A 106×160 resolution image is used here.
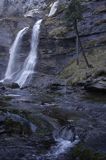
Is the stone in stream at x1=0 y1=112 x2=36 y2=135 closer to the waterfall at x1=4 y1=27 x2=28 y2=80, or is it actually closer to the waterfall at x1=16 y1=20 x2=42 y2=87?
the waterfall at x1=16 y1=20 x2=42 y2=87

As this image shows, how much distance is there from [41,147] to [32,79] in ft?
133

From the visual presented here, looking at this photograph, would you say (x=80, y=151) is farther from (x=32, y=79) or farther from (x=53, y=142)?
(x=32, y=79)

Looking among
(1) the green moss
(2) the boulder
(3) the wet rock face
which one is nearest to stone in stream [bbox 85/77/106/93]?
(2) the boulder

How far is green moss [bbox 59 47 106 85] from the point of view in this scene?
4938cm

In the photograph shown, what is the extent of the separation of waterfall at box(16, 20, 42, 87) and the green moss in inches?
243

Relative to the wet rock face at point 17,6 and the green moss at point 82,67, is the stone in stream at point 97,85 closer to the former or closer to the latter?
the green moss at point 82,67

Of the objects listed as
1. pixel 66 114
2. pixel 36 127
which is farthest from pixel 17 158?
pixel 66 114

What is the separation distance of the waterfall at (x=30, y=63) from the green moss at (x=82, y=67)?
6.17 m

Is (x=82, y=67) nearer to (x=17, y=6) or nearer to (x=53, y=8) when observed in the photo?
(x=53, y=8)

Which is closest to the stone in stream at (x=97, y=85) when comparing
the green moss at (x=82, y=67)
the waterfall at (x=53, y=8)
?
the green moss at (x=82, y=67)

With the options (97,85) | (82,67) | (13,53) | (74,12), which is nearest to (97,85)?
(97,85)

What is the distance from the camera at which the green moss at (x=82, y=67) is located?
49375 millimetres

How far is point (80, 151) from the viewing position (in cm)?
1714

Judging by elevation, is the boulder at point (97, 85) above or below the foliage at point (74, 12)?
below
